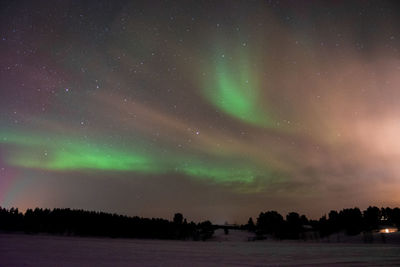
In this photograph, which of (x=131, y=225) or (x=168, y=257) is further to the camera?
(x=131, y=225)

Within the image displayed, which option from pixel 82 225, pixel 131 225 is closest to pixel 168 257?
pixel 131 225

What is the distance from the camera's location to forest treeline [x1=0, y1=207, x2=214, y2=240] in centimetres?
13688

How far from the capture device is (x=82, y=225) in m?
142

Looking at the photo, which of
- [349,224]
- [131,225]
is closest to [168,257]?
[131,225]

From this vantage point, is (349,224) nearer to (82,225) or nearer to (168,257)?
(82,225)

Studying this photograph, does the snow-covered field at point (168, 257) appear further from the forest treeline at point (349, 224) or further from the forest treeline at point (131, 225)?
the forest treeline at point (349, 224)

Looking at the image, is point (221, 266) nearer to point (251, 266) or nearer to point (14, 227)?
point (251, 266)

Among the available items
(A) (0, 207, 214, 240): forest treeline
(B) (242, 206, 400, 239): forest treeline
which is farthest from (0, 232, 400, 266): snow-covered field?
(B) (242, 206, 400, 239): forest treeline

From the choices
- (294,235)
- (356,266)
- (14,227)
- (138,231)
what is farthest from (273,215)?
(356,266)

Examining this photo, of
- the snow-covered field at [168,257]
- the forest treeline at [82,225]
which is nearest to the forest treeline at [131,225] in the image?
the forest treeline at [82,225]

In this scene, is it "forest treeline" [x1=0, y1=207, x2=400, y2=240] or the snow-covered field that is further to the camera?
"forest treeline" [x1=0, y1=207, x2=400, y2=240]

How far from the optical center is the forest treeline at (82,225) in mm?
136875

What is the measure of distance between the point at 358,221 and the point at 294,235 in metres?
30.6

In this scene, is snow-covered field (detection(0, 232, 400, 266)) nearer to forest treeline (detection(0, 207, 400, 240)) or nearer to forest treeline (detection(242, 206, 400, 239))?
forest treeline (detection(0, 207, 400, 240))
